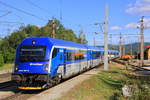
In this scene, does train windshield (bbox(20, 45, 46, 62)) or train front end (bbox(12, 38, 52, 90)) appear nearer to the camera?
train front end (bbox(12, 38, 52, 90))

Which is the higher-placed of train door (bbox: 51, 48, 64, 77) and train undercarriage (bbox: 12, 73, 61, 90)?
train door (bbox: 51, 48, 64, 77)

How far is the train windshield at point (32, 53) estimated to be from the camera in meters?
13.7

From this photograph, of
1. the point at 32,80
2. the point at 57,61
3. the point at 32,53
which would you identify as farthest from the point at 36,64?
the point at 57,61

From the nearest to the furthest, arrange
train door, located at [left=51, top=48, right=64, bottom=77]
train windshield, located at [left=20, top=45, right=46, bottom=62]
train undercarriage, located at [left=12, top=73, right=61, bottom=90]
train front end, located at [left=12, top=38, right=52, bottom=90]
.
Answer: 1. train undercarriage, located at [left=12, top=73, right=61, bottom=90]
2. train front end, located at [left=12, top=38, right=52, bottom=90]
3. train windshield, located at [left=20, top=45, right=46, bottom=62]
4. train door, located at [left=51, top=48, right=64, bottom=77]

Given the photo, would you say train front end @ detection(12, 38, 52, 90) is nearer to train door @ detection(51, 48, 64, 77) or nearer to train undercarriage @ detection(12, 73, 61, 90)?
train undercarriage @ detection(12, 73, 61, 90)

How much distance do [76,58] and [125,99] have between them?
11256 mm

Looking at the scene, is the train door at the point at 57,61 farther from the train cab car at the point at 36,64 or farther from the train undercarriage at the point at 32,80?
the train undercarriage at the point at 32,80

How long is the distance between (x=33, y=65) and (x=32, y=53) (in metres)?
0.77

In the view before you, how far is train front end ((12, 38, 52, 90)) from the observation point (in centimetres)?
1334

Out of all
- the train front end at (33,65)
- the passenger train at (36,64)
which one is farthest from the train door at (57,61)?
the train front end at (33,65)

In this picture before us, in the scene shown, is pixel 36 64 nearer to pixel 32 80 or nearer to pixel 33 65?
pixel 33 65

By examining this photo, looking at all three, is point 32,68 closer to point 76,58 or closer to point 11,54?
point 76,58

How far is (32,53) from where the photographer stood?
1388cm

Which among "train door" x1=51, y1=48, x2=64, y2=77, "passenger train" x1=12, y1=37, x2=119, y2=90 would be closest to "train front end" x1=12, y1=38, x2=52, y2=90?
"passenger train" x1=12, y1=37, x2=119, y2=90
